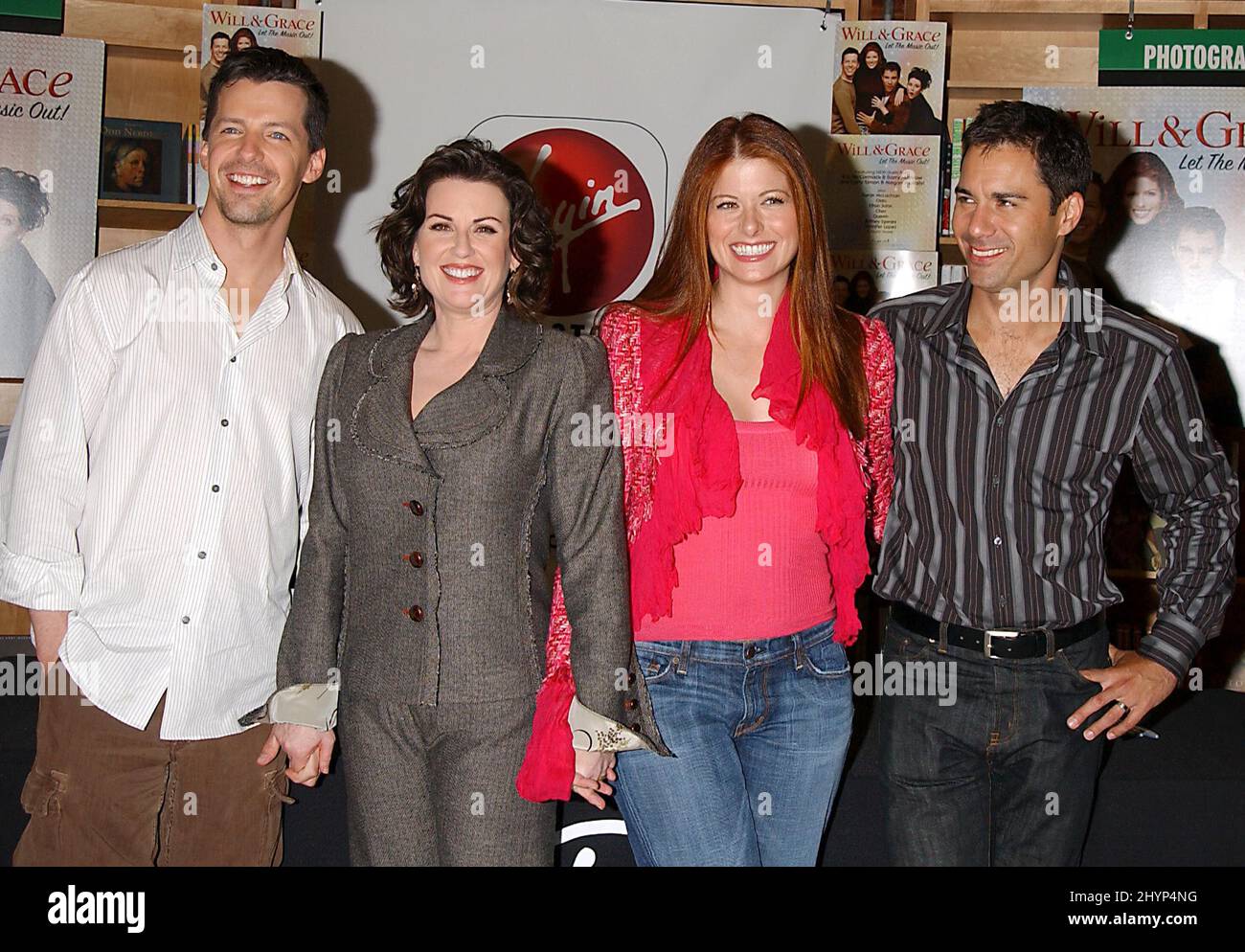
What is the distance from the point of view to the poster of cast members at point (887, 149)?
3750mm

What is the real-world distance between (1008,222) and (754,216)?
0.47 meters

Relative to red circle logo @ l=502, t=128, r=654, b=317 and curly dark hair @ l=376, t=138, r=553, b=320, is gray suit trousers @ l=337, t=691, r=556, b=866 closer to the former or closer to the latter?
curly dark hair @ l=376, t=138, r=553, b=320

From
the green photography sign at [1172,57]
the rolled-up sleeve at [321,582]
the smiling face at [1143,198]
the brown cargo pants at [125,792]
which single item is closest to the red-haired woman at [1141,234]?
the smiling face at [1143,198]

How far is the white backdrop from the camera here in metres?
3.65

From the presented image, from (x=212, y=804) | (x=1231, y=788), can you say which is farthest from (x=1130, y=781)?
(x=212, y=804)

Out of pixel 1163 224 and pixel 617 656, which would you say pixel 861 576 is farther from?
pixel 1163 224

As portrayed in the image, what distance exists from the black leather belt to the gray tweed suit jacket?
1.76ft

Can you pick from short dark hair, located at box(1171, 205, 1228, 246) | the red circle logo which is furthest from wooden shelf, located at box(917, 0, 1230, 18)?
the red circle logo

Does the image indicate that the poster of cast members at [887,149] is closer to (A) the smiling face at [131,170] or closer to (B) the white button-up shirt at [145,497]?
(A) the smiling face at [131,170]

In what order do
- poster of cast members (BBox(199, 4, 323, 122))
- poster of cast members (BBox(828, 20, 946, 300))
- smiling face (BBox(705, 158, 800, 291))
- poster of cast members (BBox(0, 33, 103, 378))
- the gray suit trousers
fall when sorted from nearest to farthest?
the gray suit trousers
smiling face (BBox(705, 158, 800, 291))
poster of cast members (BBox(199, 4, 323, 122))
poster of cast members (BBox(0, 33, 103, 378))
poster of cast members (BBox(828, 20, 946, 300))

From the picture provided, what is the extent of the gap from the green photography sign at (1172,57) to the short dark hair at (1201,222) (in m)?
0.41

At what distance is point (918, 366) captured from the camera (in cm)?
206
